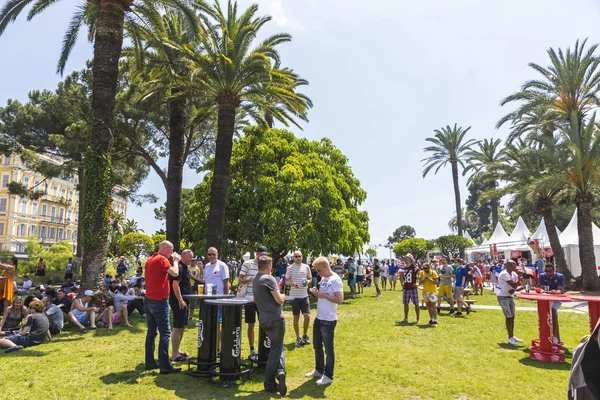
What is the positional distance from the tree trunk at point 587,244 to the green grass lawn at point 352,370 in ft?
44.5

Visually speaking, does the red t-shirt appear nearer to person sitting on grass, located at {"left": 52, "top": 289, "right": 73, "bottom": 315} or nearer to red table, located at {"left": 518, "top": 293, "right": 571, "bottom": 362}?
person sitting on grass, located at {"left": 52, "top": 289, "right": 73, "bottom": 315}

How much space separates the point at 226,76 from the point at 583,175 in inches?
755

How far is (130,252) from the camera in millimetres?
37406

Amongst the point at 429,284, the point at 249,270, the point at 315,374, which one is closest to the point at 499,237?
the point at 429,284

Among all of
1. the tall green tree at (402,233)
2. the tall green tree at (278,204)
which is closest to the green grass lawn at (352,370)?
the tall green tree at (278,204)

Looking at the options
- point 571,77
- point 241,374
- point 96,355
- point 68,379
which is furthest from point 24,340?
point 571,77

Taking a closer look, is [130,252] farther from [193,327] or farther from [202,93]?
[193,327]

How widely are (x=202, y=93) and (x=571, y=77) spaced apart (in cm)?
2077

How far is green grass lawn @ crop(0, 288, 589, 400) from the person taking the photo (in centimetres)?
541

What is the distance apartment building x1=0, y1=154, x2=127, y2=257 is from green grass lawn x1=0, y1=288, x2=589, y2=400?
5018 centimetres

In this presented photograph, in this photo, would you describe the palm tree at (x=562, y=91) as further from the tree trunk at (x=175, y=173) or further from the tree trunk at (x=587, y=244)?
the tree trunk at (x=175, y=173)

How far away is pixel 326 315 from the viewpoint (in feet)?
18.9

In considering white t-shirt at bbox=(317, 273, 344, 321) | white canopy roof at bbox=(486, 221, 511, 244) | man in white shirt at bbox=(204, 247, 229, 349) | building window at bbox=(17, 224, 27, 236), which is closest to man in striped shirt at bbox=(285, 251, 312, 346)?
man in white shirt at bbox=(204, 247, 229, 349)

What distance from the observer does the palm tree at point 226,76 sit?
14859mm
